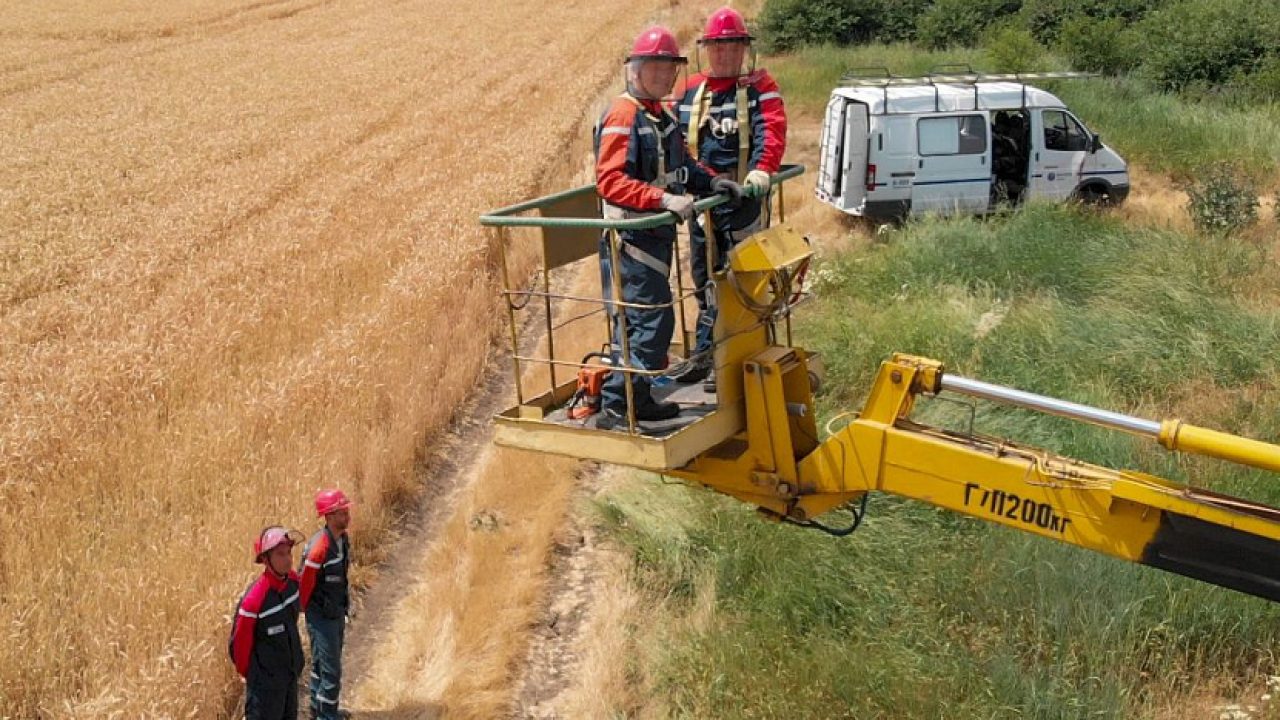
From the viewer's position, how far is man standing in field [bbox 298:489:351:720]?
6.26 meters

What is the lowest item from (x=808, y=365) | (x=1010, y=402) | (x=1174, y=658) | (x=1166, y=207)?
(x=1166, y=207)

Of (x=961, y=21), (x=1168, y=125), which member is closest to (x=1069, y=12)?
(x=961, y=21)

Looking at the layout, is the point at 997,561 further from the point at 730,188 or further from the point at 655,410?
the point at 730,188

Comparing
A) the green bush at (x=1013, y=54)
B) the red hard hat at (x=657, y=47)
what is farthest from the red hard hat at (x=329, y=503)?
the green bush at (x=1013, y=54)

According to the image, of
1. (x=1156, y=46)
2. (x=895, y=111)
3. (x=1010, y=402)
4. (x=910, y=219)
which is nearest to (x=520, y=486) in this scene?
(x=1010, y=402)

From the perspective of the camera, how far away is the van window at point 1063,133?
54.3ft

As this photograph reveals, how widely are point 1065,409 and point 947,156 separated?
12.5 metres

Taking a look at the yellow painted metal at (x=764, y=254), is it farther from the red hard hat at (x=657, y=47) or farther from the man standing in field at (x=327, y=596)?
the man standing in field at (x=327, y=596)

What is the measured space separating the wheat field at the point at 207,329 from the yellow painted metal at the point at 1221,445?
14.6 ft

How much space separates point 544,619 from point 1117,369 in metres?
4.24

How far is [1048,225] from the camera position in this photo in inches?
502

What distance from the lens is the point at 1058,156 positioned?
54.3 feet

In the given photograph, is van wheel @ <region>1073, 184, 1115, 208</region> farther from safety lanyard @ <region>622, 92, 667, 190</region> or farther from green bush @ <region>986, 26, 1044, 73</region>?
safety lanyard @ <region>622, 92, 667, 190</region>

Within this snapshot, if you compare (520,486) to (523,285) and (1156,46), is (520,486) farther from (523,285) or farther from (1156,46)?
(1156,46)
